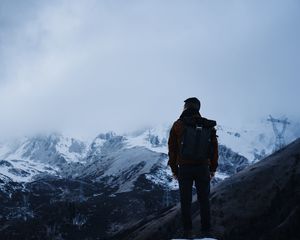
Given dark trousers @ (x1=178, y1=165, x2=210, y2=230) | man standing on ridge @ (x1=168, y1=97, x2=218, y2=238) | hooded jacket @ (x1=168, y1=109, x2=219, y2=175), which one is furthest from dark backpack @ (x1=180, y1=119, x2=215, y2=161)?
dark trousers @ (x1=178, y1=165, x2=210, y2=230)

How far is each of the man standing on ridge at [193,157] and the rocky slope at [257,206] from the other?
86.0 m

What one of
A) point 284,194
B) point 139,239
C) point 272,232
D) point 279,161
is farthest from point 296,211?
point 139,239

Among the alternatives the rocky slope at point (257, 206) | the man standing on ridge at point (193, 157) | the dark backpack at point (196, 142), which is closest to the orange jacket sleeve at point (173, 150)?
the man standing on ridge at point (193, 157)

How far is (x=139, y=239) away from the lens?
523ft

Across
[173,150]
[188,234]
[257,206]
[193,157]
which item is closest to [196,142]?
[193,157]

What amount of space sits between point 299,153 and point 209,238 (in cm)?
14543

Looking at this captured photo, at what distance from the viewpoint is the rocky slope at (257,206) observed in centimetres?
11681

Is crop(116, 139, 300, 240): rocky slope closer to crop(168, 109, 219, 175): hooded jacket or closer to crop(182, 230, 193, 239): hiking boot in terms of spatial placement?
crop(182, 230, 193, 239): hiking boot

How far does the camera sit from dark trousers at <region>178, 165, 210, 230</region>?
48.1 ft

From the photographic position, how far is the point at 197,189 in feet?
48.5

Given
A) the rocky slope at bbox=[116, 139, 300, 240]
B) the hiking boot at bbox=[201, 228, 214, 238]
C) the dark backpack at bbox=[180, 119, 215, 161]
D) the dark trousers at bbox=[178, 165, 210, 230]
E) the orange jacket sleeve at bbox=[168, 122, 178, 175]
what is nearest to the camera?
the dark backpack at bbox=[180, 119, 215, 161]

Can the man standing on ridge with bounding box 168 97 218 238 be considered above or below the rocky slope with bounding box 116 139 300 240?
above

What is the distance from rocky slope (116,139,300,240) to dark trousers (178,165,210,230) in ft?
282

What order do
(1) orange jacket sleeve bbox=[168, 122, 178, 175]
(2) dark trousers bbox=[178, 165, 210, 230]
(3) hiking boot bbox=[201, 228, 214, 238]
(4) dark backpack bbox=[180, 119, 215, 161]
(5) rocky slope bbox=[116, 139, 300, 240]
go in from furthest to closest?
(5) rocky slope bbox=[116, 139, 300, 240], (1) orange jacket sleeve bbox=[168, 122, 178, 175], (3) hiking boot bbox=[201, 228, 214, 238], (2) dark trousers bbox=[178, 165, 210, 230], (4) dark backpack bbox=[180, 119, 215, 161]
